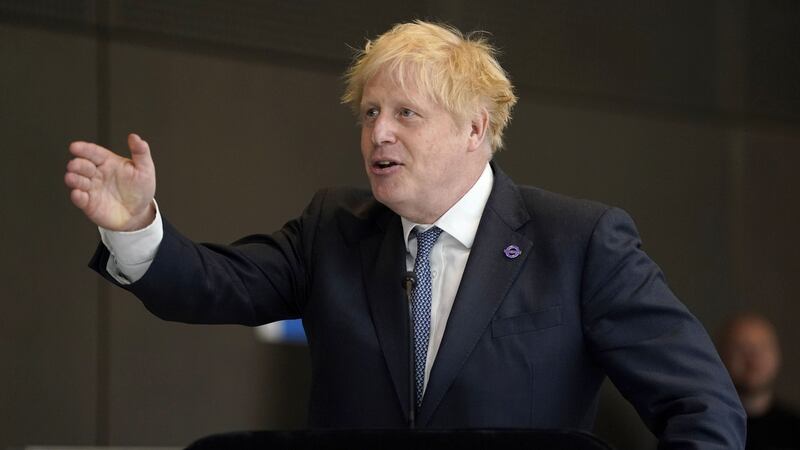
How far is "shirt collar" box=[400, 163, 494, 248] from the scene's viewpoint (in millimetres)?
2250

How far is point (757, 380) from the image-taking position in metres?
4.99

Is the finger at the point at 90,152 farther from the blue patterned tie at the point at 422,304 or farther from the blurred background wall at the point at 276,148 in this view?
the blurred background wall at the point at 276,148

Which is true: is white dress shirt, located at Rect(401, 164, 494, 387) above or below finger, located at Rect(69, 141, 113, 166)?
below

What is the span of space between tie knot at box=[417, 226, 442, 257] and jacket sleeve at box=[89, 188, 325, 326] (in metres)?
0.23

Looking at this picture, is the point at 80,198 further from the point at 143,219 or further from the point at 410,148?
the point at 410,148

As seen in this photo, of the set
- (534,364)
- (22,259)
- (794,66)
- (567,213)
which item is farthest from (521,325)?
(794,66)

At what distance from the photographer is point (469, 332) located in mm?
2088

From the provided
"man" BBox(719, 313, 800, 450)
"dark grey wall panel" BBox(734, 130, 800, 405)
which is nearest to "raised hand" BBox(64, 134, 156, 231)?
"man" BBox(719, 313, 800, 450)

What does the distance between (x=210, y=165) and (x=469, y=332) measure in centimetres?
270

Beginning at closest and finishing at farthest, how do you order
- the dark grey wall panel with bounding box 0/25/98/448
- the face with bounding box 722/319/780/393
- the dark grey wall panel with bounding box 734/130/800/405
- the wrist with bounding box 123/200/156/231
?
the wrist with bounding box 123/200/156/231 < the dark grey wall panel with bounding box 0/25/98/448 < the face with bounding box 722/319/780/393 < the dark grey wall panel with bounding box 734/130/800/405

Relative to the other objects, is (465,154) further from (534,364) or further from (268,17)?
(268,17)

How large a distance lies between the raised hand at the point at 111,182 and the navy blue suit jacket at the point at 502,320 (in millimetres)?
119

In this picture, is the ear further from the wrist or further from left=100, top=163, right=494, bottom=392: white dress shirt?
the wrist

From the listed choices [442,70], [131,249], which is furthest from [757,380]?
[131,249]
